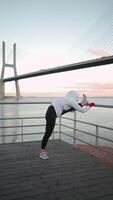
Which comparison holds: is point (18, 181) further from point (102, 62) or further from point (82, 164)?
point (102, 62)

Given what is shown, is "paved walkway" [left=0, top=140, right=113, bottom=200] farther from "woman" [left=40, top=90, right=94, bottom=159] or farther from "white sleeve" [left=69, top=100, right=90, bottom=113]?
"white sleeve" [left=69, top=100, right=90, bottom=113]

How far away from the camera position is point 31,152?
394 centimetres

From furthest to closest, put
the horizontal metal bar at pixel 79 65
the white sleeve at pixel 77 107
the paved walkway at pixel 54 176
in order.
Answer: the horizontal metal bar at pixel 79 65 → the white sleeve at pixel 77 107 → the paved walkway at pixel 54 176

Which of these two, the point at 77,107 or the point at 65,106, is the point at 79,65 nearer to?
the point at 65,106

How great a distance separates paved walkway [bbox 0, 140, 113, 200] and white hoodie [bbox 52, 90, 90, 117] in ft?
2.49

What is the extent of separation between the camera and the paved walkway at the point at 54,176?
2377mm

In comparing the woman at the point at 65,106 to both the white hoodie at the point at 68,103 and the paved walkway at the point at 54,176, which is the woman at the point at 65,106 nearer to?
the white hoodie at the point at 68,103


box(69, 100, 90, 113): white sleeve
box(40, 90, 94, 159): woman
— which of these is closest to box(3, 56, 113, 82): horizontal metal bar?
box(40, 90, 94, 159): woman

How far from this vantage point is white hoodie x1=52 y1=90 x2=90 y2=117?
3238 millimetres

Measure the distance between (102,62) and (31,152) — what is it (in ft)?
16.7

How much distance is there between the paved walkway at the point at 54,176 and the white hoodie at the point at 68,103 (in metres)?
0.76

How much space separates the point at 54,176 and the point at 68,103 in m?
1.00

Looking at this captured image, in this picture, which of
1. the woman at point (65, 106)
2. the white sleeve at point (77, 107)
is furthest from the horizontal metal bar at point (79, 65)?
the white sleeve at point (77, 107)

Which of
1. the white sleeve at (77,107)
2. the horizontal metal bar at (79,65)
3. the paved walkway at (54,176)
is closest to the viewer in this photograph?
the paved walkway at (54,176)
